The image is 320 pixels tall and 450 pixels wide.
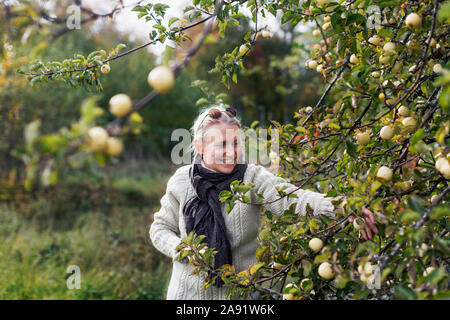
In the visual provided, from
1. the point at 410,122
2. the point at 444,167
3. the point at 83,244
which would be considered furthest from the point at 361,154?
the point at 83,244

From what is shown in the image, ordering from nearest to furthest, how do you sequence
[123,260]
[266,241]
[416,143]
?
[416,143]
[266,241]
[123,260]

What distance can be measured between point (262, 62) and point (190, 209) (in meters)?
7.72

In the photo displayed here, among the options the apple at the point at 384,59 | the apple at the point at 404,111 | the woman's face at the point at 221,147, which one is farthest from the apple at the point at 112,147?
the woman's face at the point at 221,147

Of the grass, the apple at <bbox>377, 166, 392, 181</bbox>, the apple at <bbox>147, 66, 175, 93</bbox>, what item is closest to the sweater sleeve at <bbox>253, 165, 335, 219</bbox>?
the apple at <bbox>377, 166, 392, 181</bbox>

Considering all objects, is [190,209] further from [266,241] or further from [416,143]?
[416,143]

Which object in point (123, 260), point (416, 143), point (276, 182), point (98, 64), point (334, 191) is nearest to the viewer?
point (416, 143)

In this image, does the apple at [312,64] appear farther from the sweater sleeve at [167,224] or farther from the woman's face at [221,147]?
the sweater sleeve at [167,224]

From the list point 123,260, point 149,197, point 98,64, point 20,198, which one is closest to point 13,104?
point 20,198

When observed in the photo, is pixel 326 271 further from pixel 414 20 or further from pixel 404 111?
pixel 414 20

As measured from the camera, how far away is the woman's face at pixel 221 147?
1.72 meters

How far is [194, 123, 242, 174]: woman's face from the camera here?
67.8 inches

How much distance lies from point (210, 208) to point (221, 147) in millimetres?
283
